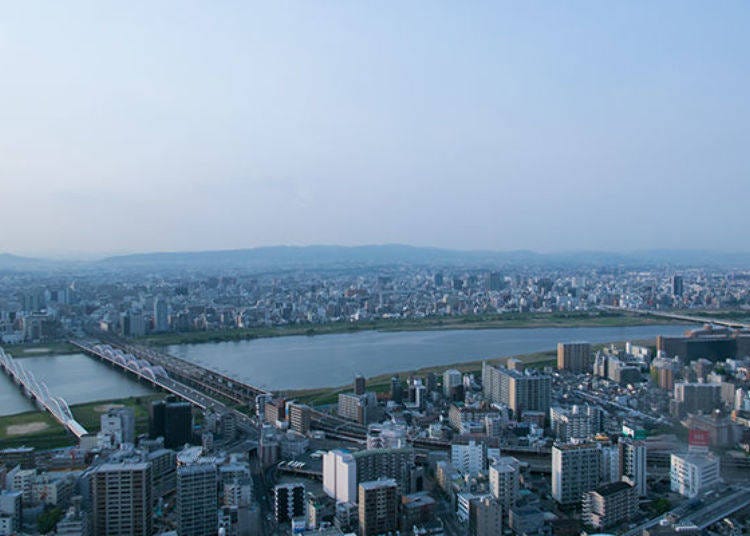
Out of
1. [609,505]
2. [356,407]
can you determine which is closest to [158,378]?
[356,407]

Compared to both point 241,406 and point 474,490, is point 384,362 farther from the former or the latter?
point 474,490

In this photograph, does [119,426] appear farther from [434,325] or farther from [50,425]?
[434,325]

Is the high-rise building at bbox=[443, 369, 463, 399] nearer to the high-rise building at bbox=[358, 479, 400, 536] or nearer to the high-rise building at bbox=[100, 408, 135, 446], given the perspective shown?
the high-rise building at bbox=[100, 408, 135, 446]

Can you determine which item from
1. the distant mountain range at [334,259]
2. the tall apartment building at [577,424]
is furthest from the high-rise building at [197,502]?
the distant mountain range at [334,259]

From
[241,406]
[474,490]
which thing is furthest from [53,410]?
[474,490]

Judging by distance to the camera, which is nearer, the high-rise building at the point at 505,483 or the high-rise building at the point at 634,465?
the high-rise building at the point at 505,483

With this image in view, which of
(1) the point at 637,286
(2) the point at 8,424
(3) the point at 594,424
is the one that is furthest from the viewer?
(1) the point at 637,286

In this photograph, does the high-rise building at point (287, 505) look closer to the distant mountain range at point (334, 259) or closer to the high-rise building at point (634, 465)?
the high-rise building at point (634, 465)
